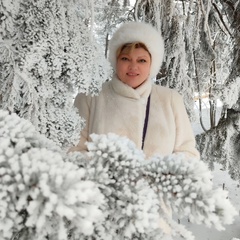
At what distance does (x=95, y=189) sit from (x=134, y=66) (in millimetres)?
1460

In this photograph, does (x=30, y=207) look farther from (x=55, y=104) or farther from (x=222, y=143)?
(x=222, y=143)

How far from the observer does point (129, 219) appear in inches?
22.5

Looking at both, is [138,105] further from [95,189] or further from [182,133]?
[95,189]

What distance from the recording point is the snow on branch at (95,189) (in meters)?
0.44

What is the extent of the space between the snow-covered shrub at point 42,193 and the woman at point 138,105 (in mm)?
1330

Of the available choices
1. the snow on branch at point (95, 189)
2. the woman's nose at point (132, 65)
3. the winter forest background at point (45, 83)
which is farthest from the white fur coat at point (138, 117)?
the snow on branch at point (95, 189)

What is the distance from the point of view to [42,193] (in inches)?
17.0

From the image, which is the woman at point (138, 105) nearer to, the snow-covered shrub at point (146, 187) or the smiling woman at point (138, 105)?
the smiling woman at point (138, 105)

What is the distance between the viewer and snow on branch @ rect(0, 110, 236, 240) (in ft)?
1.44

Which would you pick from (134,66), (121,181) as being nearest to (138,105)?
(134,66)

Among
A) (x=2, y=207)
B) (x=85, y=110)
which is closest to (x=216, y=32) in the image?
(x=85, y=110)

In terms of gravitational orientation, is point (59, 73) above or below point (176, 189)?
above

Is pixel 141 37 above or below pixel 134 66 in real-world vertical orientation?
above

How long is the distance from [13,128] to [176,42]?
210 centimetres
